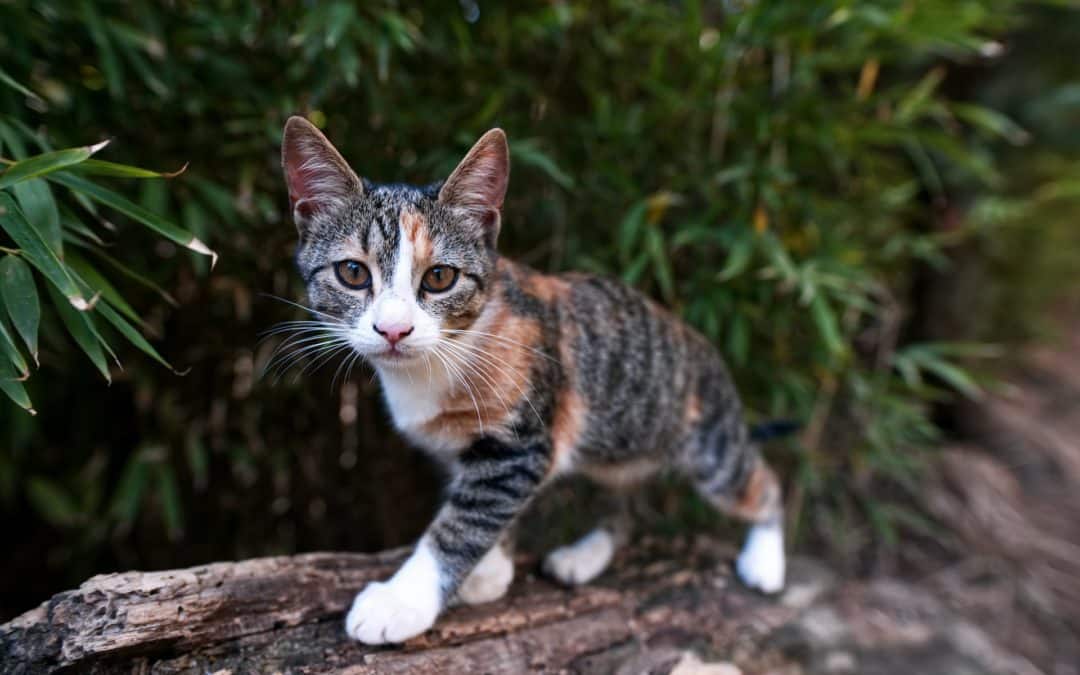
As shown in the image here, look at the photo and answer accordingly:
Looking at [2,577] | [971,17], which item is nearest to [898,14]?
[971,17]

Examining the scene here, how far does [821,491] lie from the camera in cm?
325

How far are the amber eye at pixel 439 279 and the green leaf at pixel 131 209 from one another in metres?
0.45

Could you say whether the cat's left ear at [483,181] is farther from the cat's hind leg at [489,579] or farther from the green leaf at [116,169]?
the cat's hind leg at [489,579]

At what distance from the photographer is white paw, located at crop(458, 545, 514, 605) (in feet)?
6.51

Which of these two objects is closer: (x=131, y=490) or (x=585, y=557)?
(x=585, y=557)

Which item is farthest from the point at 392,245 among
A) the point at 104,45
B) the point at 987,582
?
the point at 987,582

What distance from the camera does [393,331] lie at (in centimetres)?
154

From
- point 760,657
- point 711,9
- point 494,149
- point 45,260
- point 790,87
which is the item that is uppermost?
point 711,9

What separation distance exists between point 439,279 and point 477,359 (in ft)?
0.75

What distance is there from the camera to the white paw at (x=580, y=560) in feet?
7.20

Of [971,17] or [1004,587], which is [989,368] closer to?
[1004,587]

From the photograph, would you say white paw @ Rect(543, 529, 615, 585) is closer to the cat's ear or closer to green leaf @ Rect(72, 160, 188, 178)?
the cat's ear

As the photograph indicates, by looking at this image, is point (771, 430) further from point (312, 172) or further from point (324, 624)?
point (312, 172)

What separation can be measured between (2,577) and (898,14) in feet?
12.2
